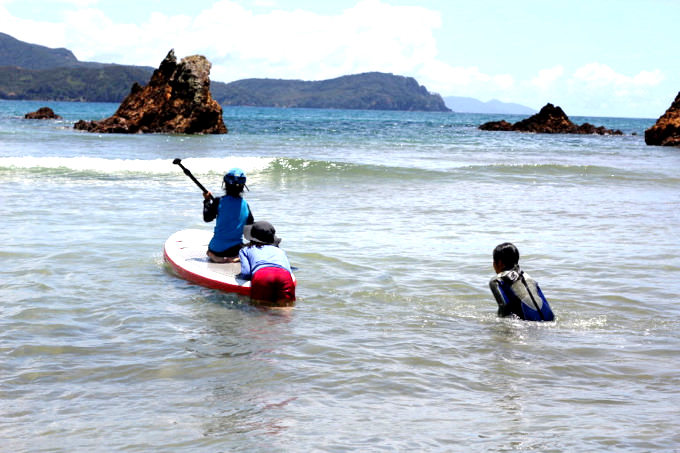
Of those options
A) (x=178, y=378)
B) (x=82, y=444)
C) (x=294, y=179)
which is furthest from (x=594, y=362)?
(x=294, y=179)

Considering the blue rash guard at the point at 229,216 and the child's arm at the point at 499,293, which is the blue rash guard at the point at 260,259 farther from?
the child's arm at the point at 499,293

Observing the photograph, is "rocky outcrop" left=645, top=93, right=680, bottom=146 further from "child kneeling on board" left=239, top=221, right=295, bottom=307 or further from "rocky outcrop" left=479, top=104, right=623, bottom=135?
"child kneeling on board" left=239, top=221, right=295, bottom=307

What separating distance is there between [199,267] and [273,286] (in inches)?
57.6

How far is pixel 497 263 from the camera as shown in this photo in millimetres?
6492

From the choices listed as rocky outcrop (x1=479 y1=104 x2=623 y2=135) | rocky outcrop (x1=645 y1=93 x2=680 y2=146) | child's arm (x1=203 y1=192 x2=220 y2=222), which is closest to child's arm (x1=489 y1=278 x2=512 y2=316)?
child's arm (x1=203 y1=192 x2=220 y2=222)

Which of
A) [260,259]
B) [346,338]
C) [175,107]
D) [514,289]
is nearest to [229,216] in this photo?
[260,259]

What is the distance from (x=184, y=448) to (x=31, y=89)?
21635 centimetres

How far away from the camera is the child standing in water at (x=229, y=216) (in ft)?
26.7

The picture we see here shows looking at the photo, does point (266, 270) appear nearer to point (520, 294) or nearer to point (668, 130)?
point (520, 294)

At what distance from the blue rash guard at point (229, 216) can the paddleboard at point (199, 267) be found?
1.06 feet

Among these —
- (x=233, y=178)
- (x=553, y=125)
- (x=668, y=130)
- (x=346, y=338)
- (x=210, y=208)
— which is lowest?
(x=346, y=338)

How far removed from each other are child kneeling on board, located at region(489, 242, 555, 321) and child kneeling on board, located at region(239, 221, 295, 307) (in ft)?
6.83

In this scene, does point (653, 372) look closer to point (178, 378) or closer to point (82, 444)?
point (178, 378)

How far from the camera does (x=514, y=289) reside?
646 cm
